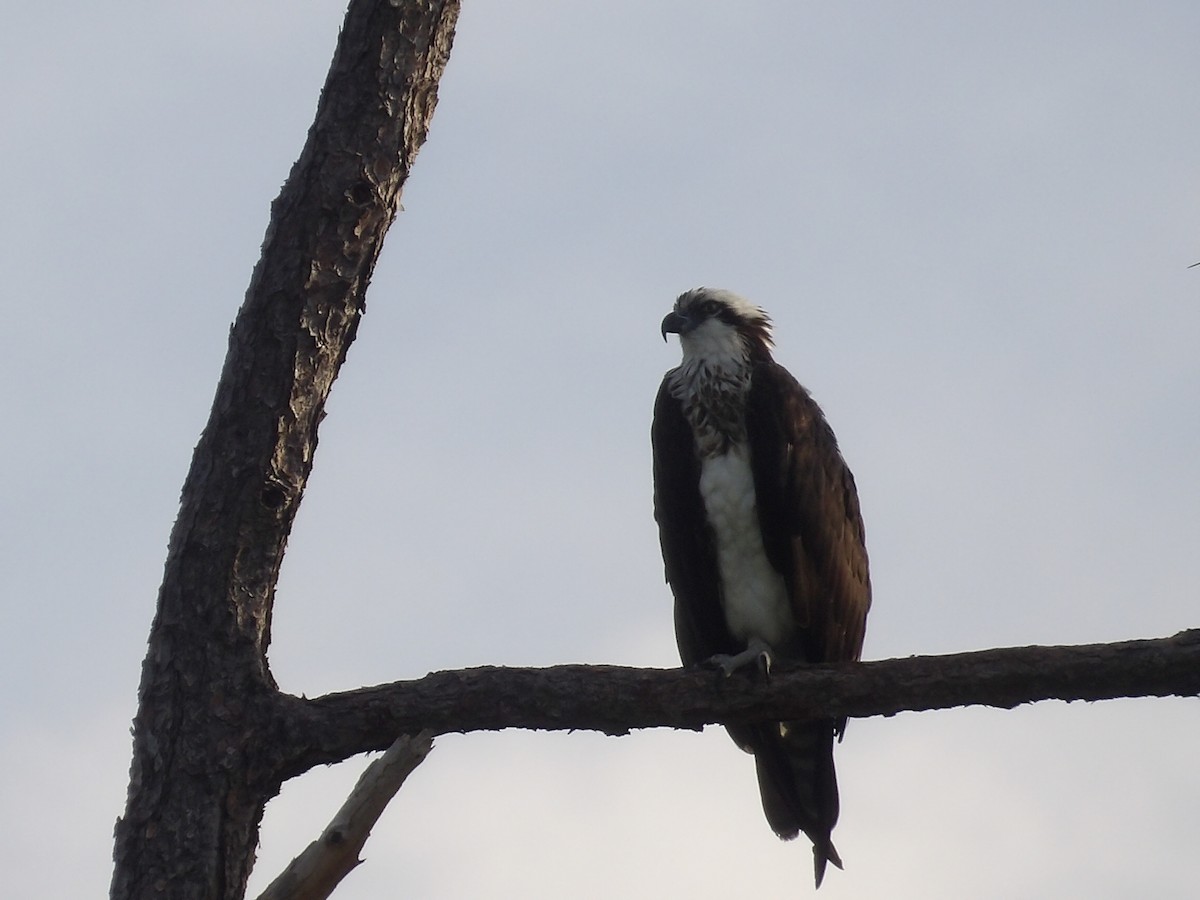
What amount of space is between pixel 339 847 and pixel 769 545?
2360 mm

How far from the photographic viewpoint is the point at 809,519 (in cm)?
600

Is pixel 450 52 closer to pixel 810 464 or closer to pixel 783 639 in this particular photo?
pixel 810 464

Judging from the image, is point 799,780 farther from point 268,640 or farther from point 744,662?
point 268,640

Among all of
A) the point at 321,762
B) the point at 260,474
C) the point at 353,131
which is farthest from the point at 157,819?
the point at 353,131

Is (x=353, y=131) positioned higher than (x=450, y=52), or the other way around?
(x=450, y=52)

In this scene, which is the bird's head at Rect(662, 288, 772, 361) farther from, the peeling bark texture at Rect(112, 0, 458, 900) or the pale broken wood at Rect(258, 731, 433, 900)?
the pale broken wood at Rect(258, 731, 433, 900)

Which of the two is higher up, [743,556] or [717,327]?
[717,327]

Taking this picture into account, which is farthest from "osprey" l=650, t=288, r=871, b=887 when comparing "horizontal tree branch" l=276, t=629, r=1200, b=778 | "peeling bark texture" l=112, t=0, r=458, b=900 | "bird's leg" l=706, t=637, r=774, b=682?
"peeling bark texture" l=112, t=0, r=458, b=900

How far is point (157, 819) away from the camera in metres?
4.72

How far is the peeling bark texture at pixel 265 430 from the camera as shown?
15.8ft

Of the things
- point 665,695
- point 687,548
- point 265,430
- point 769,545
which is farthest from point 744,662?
point 265,430

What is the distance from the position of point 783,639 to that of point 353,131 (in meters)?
2.76

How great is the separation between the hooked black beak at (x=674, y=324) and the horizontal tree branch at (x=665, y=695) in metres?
2.33

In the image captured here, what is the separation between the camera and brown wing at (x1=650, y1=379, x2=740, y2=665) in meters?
6.22
